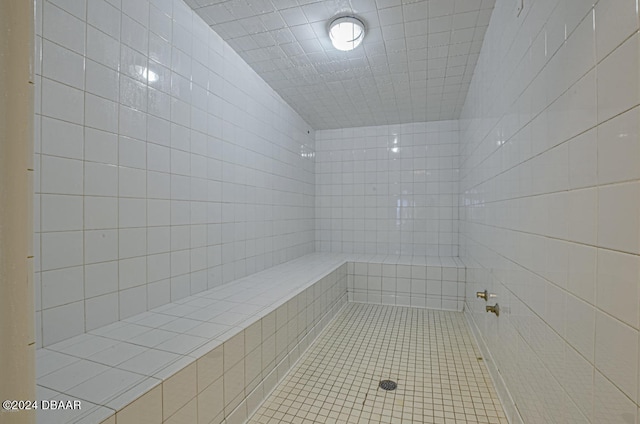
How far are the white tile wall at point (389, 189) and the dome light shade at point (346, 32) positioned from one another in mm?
2206

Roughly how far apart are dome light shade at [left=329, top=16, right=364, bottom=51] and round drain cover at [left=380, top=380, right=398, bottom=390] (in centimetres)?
234

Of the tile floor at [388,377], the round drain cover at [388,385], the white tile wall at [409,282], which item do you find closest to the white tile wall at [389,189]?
the white tile wall at [409,282]

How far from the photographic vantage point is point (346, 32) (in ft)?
6.86

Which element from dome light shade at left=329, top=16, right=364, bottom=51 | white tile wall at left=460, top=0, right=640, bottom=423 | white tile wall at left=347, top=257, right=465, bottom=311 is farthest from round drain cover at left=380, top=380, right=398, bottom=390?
dome light shade at left=329, top=16, right=364, bottom=51

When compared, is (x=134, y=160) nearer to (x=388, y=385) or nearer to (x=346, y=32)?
(x=346, y=32)

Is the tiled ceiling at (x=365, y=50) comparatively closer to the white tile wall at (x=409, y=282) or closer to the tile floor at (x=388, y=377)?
the white tile wall at (x=409, y=282)

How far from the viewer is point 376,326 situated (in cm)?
287

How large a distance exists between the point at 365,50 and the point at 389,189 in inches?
85.7

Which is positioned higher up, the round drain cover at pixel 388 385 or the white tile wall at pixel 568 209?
the white tile wall at pixel 568 209

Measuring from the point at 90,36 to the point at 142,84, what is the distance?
0.98 feet

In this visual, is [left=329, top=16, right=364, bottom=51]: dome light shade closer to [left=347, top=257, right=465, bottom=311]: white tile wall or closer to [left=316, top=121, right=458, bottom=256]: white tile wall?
[left=316, top=121, right=458, bottom=256]: white tile wall

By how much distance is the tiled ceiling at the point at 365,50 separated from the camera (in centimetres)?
193

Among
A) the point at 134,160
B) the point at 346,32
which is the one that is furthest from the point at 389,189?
the point at 134,160

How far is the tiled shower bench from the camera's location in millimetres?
1009
